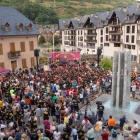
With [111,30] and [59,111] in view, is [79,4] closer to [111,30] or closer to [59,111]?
[111,30]

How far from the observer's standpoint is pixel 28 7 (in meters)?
117

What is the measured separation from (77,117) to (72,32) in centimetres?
5346

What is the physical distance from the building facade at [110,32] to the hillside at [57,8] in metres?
66.2

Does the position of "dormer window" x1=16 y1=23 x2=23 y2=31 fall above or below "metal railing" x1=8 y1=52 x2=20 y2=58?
above

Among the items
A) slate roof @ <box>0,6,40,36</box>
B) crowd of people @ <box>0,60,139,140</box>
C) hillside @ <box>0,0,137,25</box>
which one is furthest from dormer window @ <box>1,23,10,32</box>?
hillside @ <box>0,0,137,25</box>

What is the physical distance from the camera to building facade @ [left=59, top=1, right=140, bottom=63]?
37.2m

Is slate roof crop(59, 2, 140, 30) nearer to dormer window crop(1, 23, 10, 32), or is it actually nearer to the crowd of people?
the crowd of people

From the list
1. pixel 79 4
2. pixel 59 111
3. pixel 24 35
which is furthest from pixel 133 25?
pixel 79 4

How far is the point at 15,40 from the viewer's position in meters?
30.8

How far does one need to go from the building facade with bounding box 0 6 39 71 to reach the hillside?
89602 mm

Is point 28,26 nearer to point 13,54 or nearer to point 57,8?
point 13,54

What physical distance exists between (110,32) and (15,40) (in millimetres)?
25067

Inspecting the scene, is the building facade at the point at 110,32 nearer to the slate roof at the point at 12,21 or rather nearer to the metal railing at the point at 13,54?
the slate roof at the point at 12,21

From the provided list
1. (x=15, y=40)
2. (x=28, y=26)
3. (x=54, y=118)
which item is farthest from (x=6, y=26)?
(x=54, y=118)
